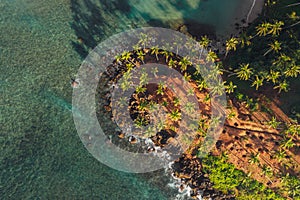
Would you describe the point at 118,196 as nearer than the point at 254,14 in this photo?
Yes

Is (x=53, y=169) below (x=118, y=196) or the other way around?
the other way around

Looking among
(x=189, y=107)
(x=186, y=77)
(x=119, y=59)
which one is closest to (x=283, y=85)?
(x=189, y=107)

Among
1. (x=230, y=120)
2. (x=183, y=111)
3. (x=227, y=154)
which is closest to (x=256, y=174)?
(x=227, y=154)

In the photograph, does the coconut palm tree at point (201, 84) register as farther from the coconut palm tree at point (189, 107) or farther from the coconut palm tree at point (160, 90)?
the coconut palm tree at point (160, 90)

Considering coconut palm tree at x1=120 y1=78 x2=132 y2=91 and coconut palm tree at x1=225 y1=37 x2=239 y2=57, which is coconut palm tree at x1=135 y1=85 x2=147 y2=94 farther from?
coconut palm tree at x1=225 y1=37 x2=239 y2=57

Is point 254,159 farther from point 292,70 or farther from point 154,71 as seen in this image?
point 154,71

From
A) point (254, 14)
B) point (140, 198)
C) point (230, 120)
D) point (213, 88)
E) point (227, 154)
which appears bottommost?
point (140, 198)

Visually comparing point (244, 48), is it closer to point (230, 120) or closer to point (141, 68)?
point (230, 120)

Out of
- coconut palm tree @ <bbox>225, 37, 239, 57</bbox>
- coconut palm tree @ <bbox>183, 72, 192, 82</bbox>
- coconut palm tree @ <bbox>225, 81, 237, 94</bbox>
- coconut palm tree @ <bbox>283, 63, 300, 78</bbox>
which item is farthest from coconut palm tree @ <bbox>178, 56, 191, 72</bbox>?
coconut palm tree @ <bbox>283, 63, 300, 78</bbox>
